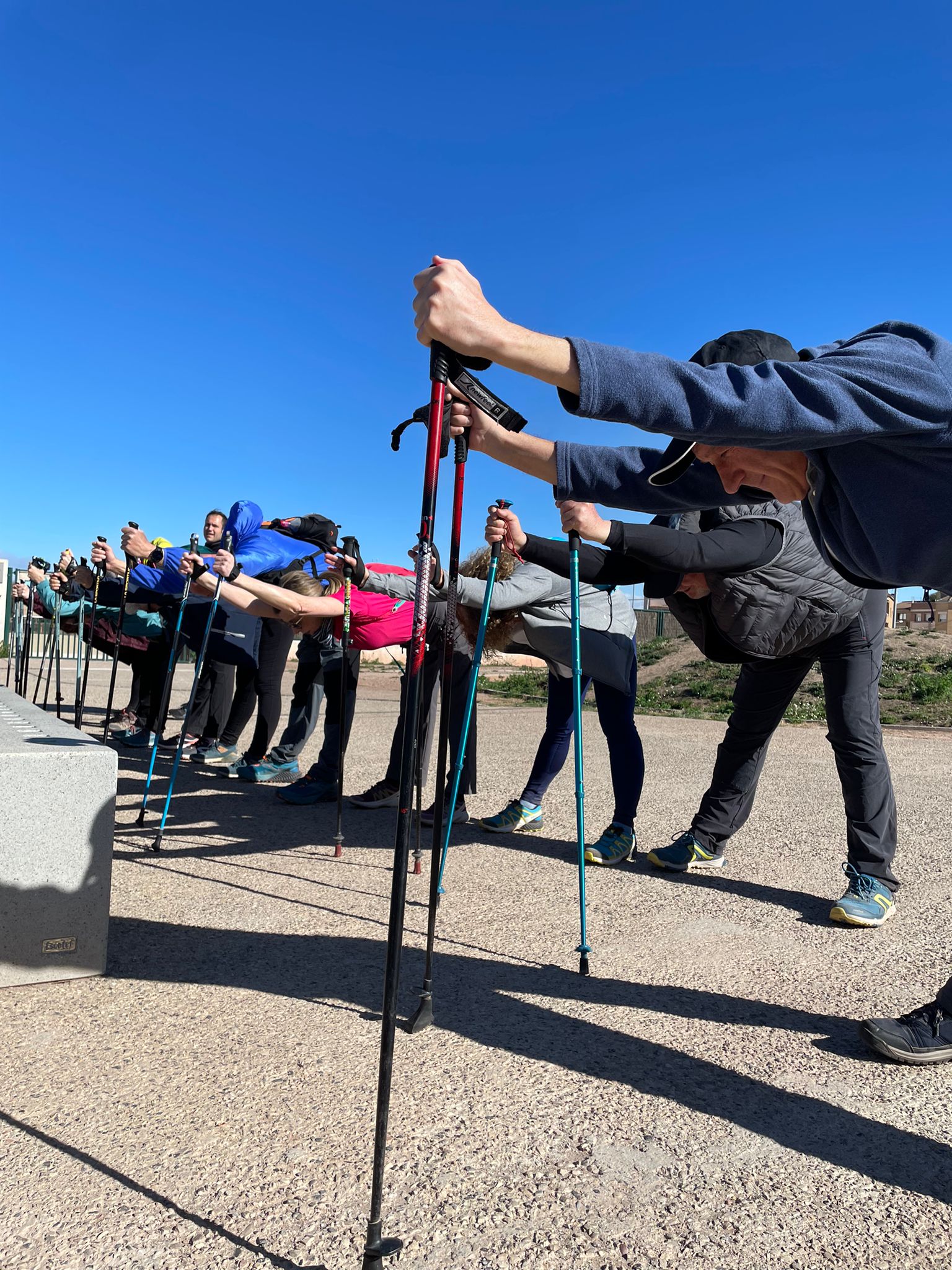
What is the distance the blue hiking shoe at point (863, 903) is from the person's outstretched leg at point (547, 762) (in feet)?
6.60

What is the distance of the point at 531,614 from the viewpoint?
5461 mm

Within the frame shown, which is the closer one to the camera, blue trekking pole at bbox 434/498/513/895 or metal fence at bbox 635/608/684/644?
blue trekking pole at bbox 434/498/513/895

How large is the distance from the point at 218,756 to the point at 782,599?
576 centimetres

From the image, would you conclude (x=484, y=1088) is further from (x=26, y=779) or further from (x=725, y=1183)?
(x=26, y=779)

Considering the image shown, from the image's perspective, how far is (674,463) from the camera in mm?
2301

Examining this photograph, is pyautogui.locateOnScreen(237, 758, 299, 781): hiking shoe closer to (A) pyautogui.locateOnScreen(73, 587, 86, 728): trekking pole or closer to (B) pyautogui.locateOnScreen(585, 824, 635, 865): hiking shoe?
(A) pyautogui.locateOnScreen(73, 587, 86, 728): trekking pole

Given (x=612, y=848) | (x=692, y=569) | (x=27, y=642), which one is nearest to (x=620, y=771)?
(x=612, y=848)

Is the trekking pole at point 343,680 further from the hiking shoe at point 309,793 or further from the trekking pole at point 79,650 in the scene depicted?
the trekking pole at point 79,650

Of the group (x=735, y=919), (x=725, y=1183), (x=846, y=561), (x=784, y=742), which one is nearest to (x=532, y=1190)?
(x=725, y=1183)

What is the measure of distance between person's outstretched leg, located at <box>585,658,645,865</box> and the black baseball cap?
2982 millimetres

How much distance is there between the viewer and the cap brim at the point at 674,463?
2.29 meters

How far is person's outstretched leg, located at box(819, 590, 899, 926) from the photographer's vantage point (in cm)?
427

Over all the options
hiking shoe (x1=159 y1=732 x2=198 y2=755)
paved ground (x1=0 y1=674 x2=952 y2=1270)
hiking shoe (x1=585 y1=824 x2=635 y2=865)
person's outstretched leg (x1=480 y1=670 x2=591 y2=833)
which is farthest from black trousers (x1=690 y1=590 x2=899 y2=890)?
hiking shoe (x1=159 y1=732 x2=198 y2=755)

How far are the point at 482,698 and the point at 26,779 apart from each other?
14.3 metres
